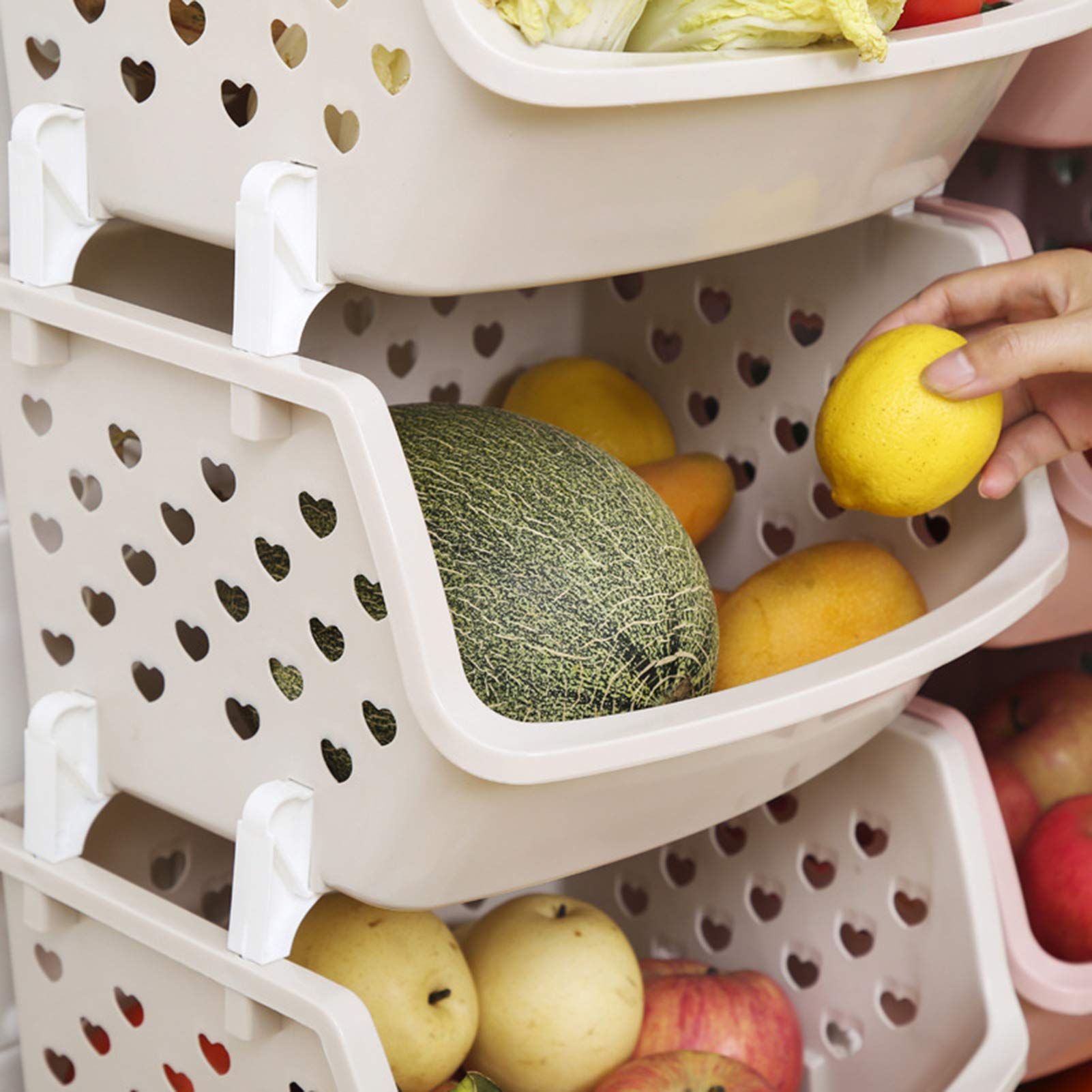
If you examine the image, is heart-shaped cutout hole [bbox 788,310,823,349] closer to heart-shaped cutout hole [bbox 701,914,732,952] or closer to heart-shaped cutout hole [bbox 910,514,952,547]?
heart-shaped cutout hole [bbox 910,514,952,547]

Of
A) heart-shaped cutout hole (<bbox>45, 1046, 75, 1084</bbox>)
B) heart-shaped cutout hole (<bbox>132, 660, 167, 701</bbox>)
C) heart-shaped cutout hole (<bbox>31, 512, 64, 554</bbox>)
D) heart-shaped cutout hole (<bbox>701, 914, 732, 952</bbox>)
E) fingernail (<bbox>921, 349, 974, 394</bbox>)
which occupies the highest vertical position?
fingernail (<bbox>921, 349, 974, 394</bbox>)

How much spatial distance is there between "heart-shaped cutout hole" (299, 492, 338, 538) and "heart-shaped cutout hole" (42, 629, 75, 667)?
0.19 meters

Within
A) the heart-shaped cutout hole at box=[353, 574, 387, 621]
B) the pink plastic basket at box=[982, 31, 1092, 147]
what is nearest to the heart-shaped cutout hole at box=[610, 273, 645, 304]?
the pink plastic basket at box=[982, 31, 1092, 147]

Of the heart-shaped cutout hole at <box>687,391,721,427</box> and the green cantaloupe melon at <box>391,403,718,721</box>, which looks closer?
the green cantaloupe melon at <box>391,403,718,721</box>

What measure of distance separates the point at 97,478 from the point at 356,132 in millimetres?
212

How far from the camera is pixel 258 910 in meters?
0.62

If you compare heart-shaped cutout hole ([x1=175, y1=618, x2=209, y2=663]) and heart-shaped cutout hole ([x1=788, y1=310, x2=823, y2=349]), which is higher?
heart-shaped cutout hole ([x1=788, y1=310, x2=823, y2=349])

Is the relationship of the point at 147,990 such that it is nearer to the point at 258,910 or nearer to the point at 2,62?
the point at 258,910

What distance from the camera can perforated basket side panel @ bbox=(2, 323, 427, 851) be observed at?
58cm

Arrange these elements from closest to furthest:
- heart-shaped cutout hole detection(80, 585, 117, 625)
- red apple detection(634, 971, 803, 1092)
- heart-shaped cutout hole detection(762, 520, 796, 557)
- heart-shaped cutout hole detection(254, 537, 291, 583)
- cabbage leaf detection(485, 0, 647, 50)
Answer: cabbage leaf detection(485, 0, 647, 50), heart-shaped cutout hole detection(254, 537, 291, 583), heart-shaped cutout hole detection(80, 585, 117, 625), red apple detection(634, 971, 803, 1092), heart-shaped cutout hole detection(762, 520, 796, 557)

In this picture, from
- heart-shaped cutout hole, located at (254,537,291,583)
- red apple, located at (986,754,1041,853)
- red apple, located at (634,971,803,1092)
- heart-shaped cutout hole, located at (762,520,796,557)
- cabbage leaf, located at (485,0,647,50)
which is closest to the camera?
cabbage leaf, located at (485,0,647,50)

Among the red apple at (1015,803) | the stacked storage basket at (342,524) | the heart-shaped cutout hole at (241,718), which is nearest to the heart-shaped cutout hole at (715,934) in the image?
the stacked storage basket at (342,524)

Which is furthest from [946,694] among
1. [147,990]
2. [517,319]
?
[147,990]

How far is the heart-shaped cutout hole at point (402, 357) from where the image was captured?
881mm
